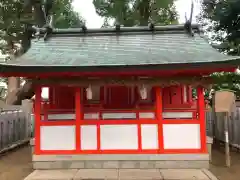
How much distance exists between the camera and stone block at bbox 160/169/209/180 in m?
7.73

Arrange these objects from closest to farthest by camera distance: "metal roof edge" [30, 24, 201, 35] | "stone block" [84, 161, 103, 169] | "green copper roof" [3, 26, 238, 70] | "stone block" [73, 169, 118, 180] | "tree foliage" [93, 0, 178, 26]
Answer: "stone block" [73, 169, 118, 180] → "green copper roof" [3, 26, 238, 70] → "stone block" [84, 161, 103, 169] → "metal roof edge" [30, 24, 201, 35] → "tree foliage" [93, 0, 178, 26]

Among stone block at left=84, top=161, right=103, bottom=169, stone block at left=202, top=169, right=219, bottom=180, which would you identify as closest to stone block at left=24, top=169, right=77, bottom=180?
stone block at left=84, top=161, right=103, bottom=169

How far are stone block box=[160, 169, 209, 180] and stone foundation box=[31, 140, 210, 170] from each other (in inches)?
8.7

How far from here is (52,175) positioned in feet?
27.0

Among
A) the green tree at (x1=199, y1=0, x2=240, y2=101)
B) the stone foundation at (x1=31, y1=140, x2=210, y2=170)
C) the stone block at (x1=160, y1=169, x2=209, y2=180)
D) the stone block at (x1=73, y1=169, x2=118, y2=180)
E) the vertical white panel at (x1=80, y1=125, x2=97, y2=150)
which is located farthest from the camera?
the green tree at (x1=199, y1=0, x2=240, y2=101)

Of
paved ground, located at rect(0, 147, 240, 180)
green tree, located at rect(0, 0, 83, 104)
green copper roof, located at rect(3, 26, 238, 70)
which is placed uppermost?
green tree, located at rect(0, 0, 83, 104)

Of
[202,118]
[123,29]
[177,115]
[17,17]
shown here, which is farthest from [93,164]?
[17,17]

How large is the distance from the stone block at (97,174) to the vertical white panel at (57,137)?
0.96 m

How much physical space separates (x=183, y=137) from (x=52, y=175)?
4.10m

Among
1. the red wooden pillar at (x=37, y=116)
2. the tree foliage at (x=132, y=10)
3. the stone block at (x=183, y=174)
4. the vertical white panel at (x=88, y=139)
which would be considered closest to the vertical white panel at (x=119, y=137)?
the vertical white panel at (x=88, y=139)

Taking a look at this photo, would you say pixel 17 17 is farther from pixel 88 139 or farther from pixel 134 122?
pixel 134 122

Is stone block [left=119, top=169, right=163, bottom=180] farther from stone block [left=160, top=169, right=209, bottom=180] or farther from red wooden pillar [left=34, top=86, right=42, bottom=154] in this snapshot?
red wooden pillar [left=34, top=86, right=42, bottom=154]

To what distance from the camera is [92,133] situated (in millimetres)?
9078

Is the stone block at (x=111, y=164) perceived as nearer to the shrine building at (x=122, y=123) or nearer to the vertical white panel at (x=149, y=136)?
the shrine building at (x=122, y=123)
